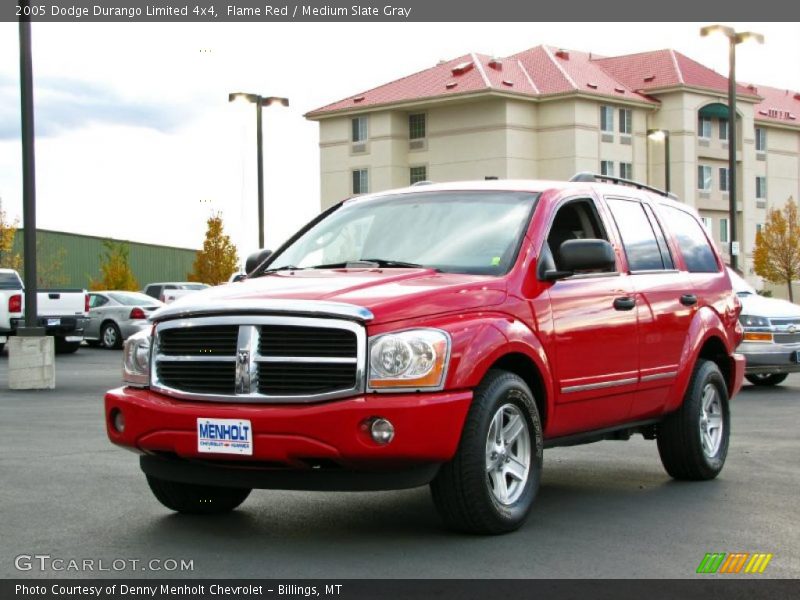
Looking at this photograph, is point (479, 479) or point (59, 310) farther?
point (59, 310)

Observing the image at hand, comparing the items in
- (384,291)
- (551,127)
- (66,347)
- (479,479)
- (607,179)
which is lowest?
(66,347)

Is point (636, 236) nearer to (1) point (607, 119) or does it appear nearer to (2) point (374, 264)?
(2) point (374, 264)

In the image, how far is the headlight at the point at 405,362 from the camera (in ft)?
20.2

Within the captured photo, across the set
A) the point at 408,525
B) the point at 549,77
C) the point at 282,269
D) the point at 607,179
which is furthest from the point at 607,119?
the point at 408,525

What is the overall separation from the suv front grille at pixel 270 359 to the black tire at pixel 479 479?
0.66 metres

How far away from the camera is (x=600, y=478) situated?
9023 millimetres

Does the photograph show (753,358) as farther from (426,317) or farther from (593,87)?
(593,87)

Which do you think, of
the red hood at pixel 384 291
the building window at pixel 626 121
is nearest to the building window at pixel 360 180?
the building window at pixel 626 121

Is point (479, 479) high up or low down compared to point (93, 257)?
down

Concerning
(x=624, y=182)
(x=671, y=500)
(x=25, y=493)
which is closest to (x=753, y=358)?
(x=624, y=182)

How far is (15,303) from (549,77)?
48330 mm

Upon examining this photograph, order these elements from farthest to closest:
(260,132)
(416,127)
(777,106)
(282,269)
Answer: (777,106) → (416,127) → (260,132) → (282,269)

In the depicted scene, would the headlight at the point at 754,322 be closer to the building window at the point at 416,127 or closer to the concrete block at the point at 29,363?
the concrete block at the point at 29,363

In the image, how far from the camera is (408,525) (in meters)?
7.03
